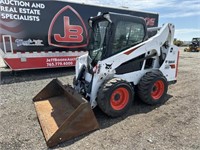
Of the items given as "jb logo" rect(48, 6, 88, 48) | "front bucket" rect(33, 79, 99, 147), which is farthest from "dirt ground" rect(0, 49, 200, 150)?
"jb logo" rect(48, 6, 88, 48)

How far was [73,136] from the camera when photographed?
125 inches

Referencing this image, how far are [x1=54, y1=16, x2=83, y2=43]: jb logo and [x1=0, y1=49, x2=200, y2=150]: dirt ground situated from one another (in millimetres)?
3584

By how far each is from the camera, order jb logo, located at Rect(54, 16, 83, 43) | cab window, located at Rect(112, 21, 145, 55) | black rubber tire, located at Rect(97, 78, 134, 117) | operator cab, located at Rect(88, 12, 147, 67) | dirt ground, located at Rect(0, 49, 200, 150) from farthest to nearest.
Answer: jb logo, located at Rect(54, 16, 83, 43), cab window, located at Rect(112, 21, 145, 55), operator cab, located at Rect(88, 12, 147, 67), black rubber tire, located at Rect(97, 78, 134, 117), dirt ground, located at Rect(0, 49, 200, 150)

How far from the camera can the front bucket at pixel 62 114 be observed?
10.1 ft

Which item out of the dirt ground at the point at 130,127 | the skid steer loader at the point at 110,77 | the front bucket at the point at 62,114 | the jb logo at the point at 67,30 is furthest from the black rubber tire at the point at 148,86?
the jb logo at the point at 67,30

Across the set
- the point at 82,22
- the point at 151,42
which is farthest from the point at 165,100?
the point at 82,22

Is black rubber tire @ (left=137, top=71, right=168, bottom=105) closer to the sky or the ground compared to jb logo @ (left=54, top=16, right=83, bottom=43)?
closer to the ground

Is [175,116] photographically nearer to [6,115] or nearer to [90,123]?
[90,123]

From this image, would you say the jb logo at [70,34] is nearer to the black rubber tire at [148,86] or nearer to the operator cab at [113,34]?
the operator cab at [113,34]

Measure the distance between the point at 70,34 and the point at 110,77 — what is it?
5.17 m

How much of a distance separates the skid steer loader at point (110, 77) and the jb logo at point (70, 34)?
367 centimetres

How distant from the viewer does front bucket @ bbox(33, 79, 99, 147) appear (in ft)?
10.1

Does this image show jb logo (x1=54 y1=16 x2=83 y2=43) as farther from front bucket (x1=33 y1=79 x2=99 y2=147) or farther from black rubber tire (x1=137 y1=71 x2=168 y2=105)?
black rubber tire (x1=137 y1=71 x2=168 y2=105)

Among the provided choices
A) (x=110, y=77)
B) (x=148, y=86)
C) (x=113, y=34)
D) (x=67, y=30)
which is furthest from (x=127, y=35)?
(x=67, y=30)
